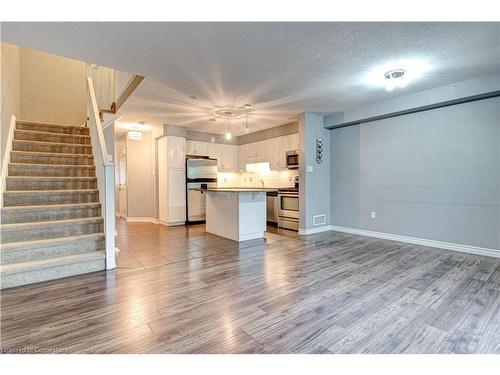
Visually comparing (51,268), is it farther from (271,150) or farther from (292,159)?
(271,150)

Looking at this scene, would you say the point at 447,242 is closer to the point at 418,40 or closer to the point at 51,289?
the point at 418,40

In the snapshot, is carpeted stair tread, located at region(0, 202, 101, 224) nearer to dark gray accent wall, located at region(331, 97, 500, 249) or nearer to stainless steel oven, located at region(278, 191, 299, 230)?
stainless steel oven, located at region(278, 191, 299, 230)

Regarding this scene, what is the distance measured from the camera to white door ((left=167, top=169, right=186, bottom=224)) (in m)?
6.09

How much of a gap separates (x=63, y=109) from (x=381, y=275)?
710 cm

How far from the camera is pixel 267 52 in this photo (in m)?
2.59

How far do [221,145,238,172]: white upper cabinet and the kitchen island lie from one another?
2.37 m

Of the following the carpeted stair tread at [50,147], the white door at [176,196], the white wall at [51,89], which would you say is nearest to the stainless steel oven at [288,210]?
the white door at [176,196]

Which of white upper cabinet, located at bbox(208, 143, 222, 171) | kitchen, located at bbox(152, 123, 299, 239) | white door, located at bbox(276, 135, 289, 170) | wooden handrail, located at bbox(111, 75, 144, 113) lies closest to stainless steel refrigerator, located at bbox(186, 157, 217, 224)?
kitchen, located at bbox(152, 123, 299, 239)

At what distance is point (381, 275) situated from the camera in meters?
2.82

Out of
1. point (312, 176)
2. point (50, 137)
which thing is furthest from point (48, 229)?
point (312, 176)

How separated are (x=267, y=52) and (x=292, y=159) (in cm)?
337

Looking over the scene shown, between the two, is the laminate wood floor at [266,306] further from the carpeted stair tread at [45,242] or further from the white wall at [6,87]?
the white wall at [6,87]

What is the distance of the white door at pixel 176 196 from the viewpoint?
609 cm
